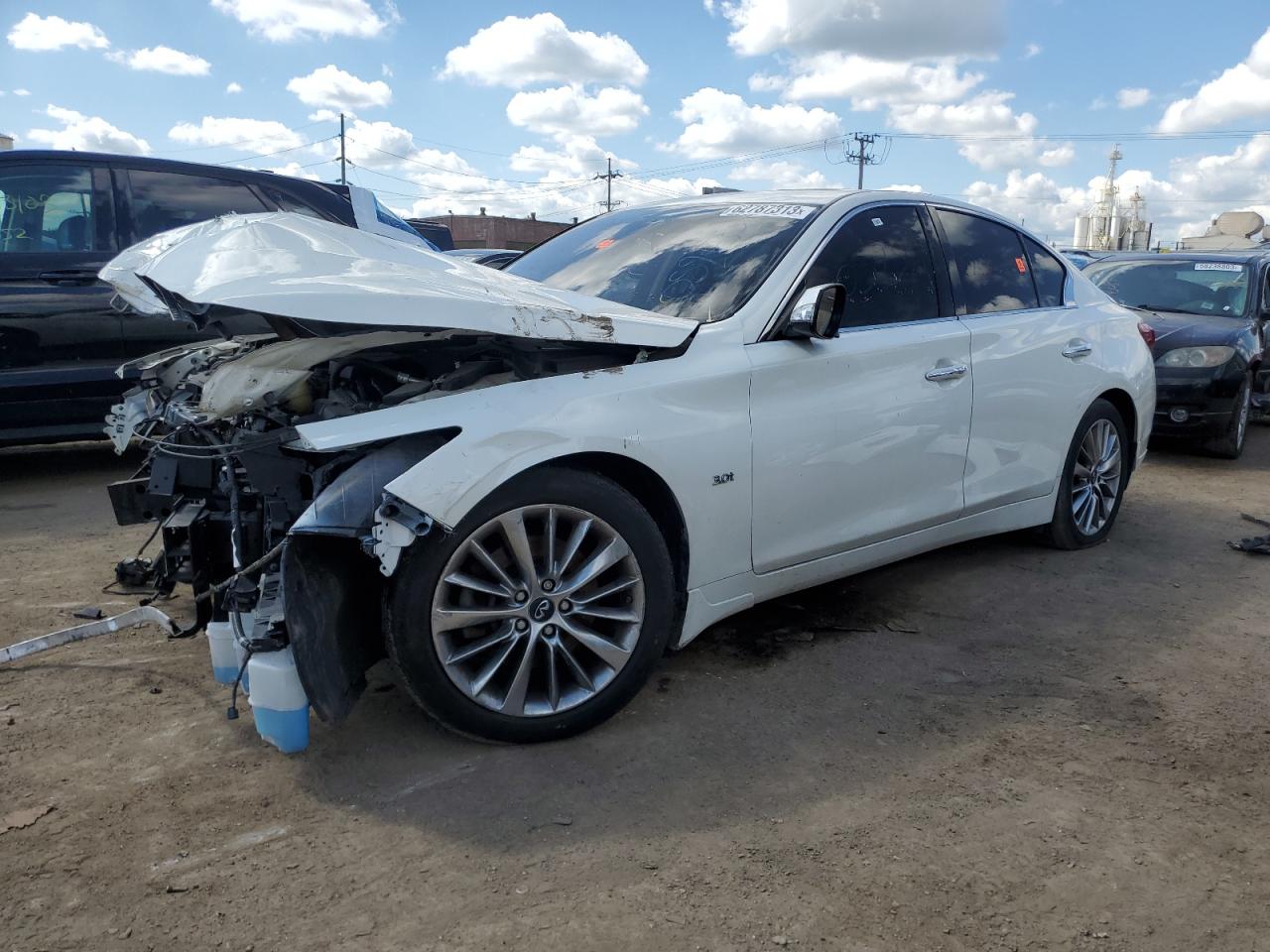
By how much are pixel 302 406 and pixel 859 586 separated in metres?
2.54

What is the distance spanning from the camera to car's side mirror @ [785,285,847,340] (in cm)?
320

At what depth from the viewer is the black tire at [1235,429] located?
7578 millimetres

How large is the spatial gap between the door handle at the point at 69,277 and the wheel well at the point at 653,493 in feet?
13.6

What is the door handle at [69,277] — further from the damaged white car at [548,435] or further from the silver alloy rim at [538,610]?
the silver alloy rim at [538,610]

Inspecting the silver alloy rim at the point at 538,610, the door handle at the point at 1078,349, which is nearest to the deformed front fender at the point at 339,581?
the silver alloy rim at the point at 538,610

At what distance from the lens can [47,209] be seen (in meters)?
5.63

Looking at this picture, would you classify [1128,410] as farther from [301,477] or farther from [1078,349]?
[301,477]

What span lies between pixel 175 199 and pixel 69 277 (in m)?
0.77

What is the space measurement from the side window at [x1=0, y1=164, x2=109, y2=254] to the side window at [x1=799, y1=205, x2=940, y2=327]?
4.44 metres

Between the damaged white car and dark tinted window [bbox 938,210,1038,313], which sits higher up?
dark tinted window [bbox 938,210,1038,313]

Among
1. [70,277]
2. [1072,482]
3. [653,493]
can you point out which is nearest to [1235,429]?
[1072,482]

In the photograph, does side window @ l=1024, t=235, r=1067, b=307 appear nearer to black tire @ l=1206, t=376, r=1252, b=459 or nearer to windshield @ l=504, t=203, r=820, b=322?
windshield @ l=504, t=203, r=820, b=322

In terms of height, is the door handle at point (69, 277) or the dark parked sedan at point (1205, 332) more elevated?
the door handle at point (69, 277)

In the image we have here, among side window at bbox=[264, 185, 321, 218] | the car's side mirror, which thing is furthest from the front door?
side window at bbox=[264, 185, 321, 218]
